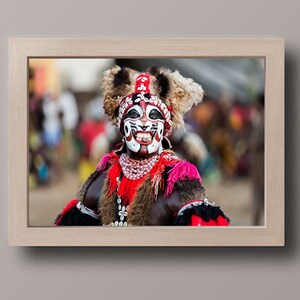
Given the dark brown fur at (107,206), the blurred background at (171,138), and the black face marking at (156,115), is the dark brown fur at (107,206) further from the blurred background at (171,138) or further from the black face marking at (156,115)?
the black face marking at (156,115)

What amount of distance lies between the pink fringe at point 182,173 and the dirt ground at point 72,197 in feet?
0.14

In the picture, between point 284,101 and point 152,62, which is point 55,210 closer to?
point 152,62

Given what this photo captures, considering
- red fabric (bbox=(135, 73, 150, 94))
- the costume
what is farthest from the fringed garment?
red fabric (bbox=(135, 73, 150, 94))

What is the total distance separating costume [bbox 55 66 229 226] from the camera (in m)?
1.72

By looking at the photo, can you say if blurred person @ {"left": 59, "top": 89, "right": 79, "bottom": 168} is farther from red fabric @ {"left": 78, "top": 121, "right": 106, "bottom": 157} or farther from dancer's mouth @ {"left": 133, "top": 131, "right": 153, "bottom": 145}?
dancer's mouth @ {"left": 133, "top": 131, "right": 153, "bottom": 145}

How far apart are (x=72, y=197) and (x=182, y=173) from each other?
0.91 ft

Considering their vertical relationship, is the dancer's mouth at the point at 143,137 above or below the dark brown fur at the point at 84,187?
above

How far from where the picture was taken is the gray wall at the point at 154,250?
174 centimetres

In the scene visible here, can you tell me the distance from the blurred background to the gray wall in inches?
3.2

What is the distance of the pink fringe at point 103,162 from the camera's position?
5.68ft

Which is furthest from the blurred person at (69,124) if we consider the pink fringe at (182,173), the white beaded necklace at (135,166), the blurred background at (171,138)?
the pink fringe at (182,173)

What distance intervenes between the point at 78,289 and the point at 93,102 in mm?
472

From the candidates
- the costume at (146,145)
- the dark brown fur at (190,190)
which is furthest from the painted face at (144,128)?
the dark brown fur at (190,190)

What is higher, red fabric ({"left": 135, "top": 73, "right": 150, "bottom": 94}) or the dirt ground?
red fabric ({"left": 135, "top": 73, "right": 150, "bottom": 94})
